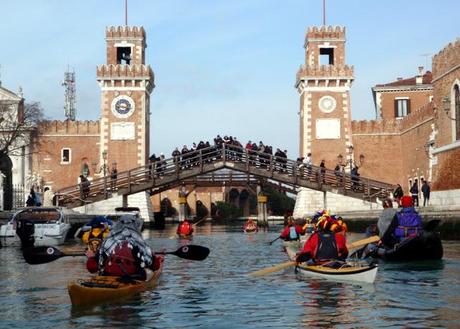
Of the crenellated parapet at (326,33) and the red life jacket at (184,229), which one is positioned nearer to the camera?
the red life jacket at (184,229)

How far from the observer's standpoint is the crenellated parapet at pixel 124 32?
58219 millimetres

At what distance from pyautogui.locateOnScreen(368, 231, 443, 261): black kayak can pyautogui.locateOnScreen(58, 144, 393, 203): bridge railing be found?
87.2 ft

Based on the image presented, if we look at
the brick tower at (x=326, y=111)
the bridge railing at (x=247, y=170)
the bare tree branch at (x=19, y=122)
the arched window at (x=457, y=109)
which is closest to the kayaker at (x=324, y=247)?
the arched window at (x=457, y=109)

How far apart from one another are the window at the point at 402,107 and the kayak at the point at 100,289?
52074 mm

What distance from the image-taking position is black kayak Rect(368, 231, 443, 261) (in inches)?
718

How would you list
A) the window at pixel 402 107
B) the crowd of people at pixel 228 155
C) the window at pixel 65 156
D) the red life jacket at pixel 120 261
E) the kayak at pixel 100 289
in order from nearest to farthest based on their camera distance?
the kayak at pixel 100 289 < the red life jacket at pixel 120 261 < the crowd of people at pixel 228 155 < the window at pixel 65 156 < the window at pixel 402 107

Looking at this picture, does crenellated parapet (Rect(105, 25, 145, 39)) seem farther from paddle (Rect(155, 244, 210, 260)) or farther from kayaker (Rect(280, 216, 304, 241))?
paddle (Rect(155, 244, 210, 260))

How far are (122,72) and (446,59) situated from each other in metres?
26.1

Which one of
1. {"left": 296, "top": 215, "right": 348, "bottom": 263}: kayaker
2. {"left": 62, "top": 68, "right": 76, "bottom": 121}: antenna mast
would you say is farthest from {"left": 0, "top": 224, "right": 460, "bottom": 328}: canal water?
{"left": 62, "top": 68, "right": 76, "bottom": 121}: antenna mast

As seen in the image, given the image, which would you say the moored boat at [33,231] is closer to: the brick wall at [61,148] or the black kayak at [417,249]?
the black kayak at [417,249]

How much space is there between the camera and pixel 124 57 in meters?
59.3

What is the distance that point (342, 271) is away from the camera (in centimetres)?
1406

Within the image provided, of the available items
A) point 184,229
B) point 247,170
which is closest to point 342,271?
point 184,229

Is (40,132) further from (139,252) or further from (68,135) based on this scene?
(139,252)
